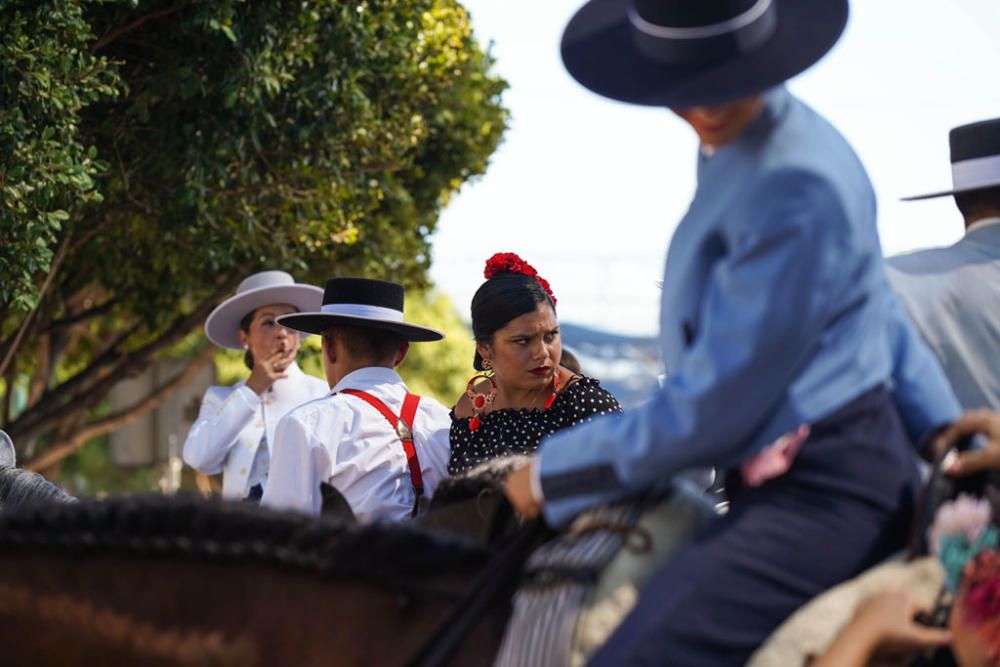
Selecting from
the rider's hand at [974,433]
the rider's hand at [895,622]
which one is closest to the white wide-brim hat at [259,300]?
the rider's hand at [974,433]

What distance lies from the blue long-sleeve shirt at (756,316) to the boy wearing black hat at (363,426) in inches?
87.5

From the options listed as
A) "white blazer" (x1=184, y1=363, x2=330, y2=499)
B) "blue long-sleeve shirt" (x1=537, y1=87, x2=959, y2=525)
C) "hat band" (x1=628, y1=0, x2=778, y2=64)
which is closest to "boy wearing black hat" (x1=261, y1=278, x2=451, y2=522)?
"white blazer" (x1=184, y1=363, x2=330, y2=499)

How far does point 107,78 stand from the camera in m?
8.12

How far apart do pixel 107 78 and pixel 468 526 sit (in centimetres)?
560

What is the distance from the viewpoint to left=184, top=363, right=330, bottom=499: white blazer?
290 inches

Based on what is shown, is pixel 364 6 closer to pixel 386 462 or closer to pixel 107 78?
pixel 107 78

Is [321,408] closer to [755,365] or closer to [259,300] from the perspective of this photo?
[259,300]

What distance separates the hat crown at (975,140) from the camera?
4.39 metres

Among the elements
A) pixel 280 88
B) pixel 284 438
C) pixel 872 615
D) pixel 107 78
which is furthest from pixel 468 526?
pixel 280 88

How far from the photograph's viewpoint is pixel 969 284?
4.17 meters

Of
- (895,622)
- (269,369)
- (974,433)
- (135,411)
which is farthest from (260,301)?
(135,411)

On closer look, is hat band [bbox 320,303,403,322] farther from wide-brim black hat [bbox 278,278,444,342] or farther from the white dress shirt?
the white dress shirt

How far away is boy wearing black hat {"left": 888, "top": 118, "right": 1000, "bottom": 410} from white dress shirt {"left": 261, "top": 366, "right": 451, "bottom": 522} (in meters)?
1.81

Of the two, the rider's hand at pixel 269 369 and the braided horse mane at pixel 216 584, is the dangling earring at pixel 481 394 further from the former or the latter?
the braided horse mane at pixel 216 584
